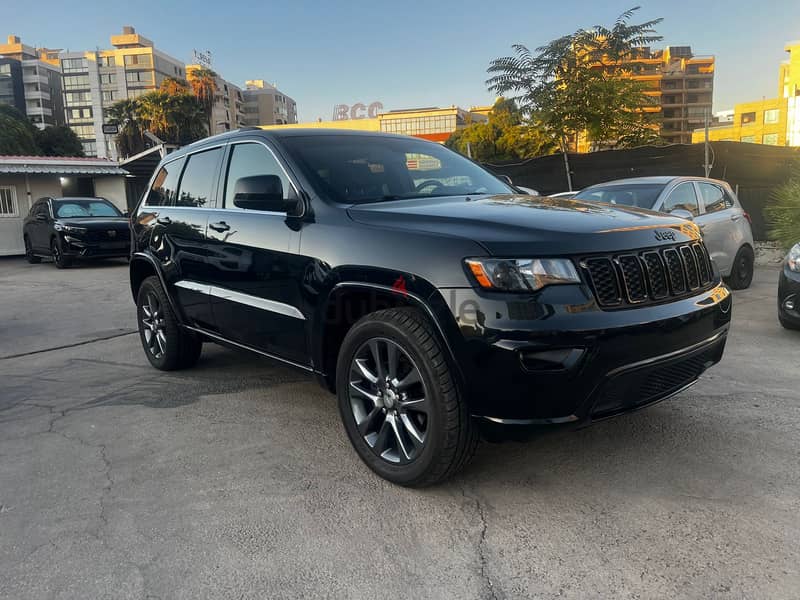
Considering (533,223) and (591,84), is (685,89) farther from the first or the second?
(533,223)

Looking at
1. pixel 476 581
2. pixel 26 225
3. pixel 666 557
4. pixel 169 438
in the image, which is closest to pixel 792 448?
pixel 666 557

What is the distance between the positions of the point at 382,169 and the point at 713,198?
20.7ft

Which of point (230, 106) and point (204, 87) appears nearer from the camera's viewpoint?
point (204, 87)

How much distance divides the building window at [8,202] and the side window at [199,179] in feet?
54.9

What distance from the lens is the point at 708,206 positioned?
26.7 ft

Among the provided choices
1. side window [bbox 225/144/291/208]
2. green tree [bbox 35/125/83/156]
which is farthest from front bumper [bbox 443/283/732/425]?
green tree [bbox 35/125/83/156]

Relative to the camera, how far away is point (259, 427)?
3.83 m

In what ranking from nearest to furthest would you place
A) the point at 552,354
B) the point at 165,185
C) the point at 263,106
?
1. the point at 552,354
2. the point at 165,185
3. the point at 263,106

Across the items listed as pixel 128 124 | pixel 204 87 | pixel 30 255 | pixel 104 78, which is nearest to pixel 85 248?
pixel 30 255

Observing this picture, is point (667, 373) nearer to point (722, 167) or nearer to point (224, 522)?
point (224, 522)

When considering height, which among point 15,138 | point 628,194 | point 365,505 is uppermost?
point 15,138

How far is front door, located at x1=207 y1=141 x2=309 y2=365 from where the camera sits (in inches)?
133

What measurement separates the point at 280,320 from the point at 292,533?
1.26 m

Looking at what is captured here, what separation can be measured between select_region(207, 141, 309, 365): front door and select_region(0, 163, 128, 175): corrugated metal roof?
16874 mm
